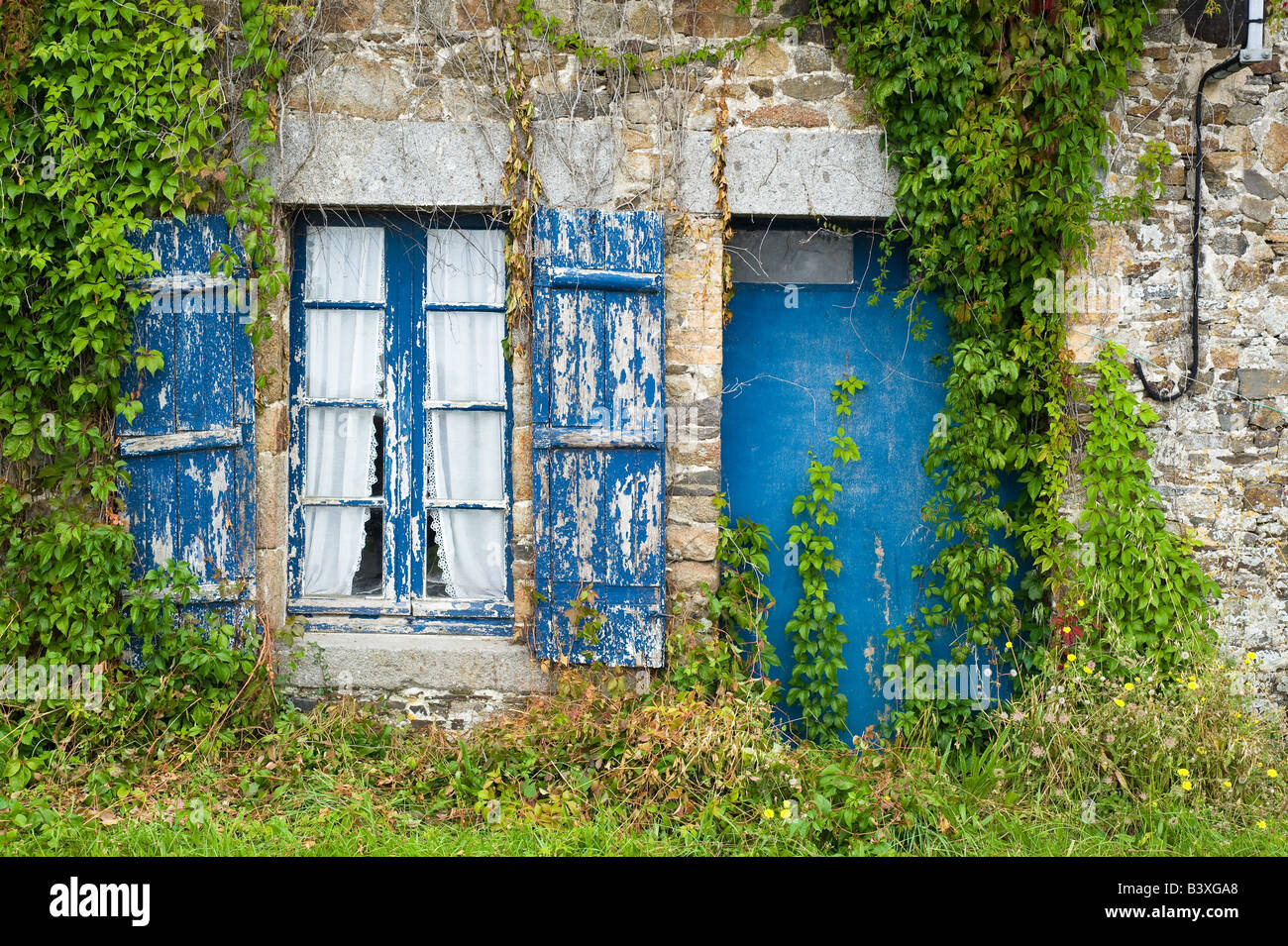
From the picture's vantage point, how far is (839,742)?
418cm

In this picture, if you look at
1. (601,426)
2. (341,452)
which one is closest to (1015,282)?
(601,426)

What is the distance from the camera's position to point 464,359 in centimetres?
422

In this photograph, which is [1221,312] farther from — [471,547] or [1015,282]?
[471,547]

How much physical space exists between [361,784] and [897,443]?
2740 mm

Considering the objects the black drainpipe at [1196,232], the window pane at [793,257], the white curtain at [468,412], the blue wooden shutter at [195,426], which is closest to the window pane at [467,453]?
the white curtain at [468,412]

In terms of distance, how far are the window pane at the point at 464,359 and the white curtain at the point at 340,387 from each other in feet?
0.83

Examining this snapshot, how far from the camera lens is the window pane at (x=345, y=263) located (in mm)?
4184

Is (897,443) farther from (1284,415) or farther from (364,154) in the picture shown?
(364,154)

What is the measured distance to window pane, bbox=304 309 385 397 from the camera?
4211 mm

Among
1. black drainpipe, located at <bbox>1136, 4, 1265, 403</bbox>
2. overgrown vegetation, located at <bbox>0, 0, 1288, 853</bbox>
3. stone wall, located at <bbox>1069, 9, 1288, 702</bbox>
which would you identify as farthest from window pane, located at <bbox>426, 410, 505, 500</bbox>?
black drainpipe, located at <bbox>1136, 4, 1265, 403</bbox>

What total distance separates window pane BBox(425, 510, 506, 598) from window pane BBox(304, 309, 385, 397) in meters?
0.69

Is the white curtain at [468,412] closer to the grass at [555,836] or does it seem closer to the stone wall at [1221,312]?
the grass at [555,836]

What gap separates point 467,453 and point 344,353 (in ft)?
2.35

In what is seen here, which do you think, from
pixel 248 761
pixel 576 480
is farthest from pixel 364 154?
pixel 248 761
